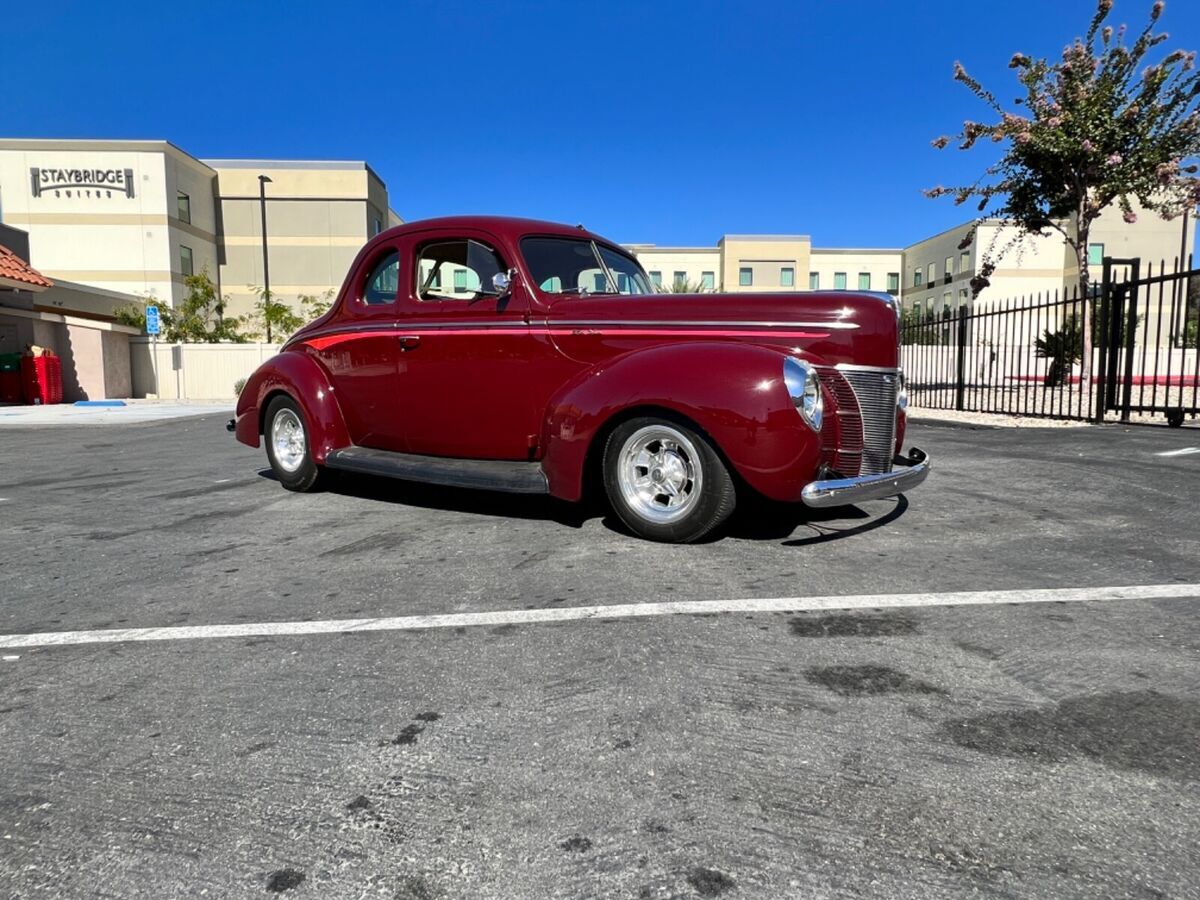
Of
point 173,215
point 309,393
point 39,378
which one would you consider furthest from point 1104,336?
point 173,215

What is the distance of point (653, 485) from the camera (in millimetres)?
4051

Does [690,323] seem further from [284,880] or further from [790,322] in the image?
[284,880]

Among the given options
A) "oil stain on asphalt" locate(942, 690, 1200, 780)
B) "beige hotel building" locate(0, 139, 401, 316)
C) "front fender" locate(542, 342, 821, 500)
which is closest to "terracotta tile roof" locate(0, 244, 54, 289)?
"beige hotel building" locate(0, 139, 401, 316)

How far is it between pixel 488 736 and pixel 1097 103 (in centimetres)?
1332

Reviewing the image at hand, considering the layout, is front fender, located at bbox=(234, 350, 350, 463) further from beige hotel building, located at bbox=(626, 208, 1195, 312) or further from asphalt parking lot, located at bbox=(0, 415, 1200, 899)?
beige hotel building, located at bbox=(626, 208, 1195, 312)

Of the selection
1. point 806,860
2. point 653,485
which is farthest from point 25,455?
point 806,860

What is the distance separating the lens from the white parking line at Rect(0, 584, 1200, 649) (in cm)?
283

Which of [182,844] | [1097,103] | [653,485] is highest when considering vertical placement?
[1097,103]

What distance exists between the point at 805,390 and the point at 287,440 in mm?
4069

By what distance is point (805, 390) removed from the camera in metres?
A: 3.68

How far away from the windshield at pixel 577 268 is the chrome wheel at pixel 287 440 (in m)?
2.27

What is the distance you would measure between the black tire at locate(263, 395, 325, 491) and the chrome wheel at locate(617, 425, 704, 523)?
8.75ft

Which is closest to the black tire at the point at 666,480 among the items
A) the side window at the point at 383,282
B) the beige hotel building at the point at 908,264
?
the side window at the point at 383,282

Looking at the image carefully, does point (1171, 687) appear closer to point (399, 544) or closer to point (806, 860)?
point (806, 860)
